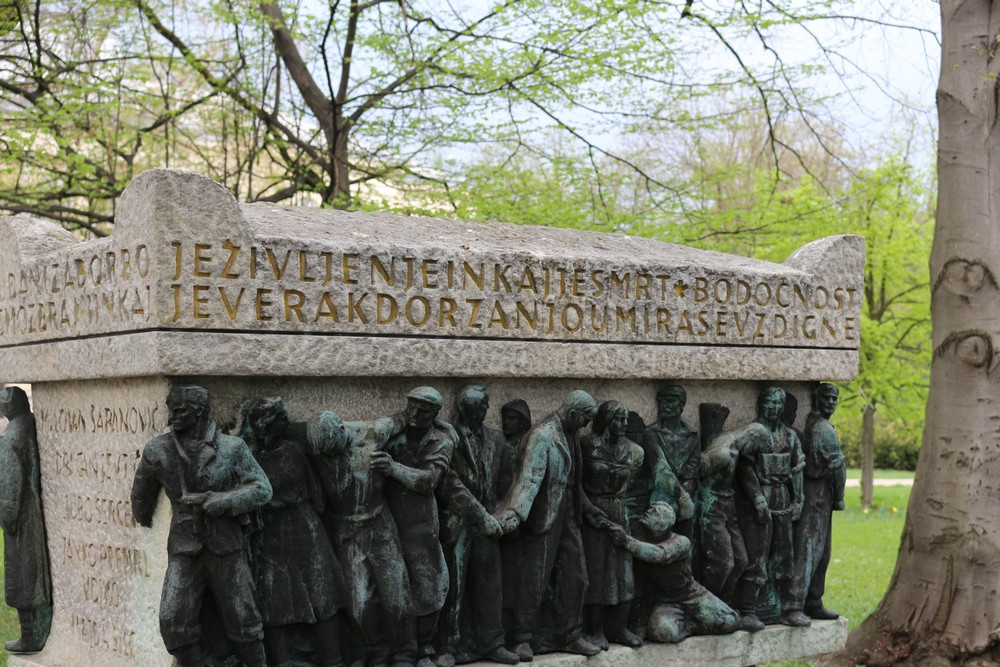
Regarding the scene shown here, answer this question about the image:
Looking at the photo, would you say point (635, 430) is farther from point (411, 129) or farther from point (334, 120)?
point (411, 129)

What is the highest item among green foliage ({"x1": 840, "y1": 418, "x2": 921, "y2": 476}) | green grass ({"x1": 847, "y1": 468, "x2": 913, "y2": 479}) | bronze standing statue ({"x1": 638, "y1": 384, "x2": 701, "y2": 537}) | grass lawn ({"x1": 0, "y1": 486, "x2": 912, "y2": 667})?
bronze standing statue ({"x1": 638, "y1": 384, "x2": 701, "y2": 537})

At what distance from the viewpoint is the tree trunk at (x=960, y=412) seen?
333 inches

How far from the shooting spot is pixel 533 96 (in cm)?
1272

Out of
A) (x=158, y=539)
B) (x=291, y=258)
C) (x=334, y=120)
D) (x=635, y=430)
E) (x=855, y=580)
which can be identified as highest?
(x=334, y=120)

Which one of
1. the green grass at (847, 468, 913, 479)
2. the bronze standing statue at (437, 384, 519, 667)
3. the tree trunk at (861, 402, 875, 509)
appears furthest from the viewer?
the green grass at (847, 468, 913, 479)

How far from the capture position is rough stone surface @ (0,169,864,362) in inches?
197

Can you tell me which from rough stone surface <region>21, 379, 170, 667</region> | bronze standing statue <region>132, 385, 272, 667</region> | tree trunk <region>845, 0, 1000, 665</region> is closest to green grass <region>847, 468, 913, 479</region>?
tree trunk <region>845, 0, 1000, 665</region>

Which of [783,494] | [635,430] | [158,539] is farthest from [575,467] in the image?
[158,539]

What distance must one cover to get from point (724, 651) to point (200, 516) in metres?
2.90

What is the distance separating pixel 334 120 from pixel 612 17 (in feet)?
9.38

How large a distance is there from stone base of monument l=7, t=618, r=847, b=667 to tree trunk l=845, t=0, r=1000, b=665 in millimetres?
1960

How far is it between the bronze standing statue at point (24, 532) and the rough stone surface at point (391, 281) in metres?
0.52

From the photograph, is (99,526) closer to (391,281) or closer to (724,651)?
(391,281)

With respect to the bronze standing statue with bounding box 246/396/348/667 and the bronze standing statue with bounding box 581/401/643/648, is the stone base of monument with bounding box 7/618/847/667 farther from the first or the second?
the bronze standing statue with bounding box 246/396/348/667
